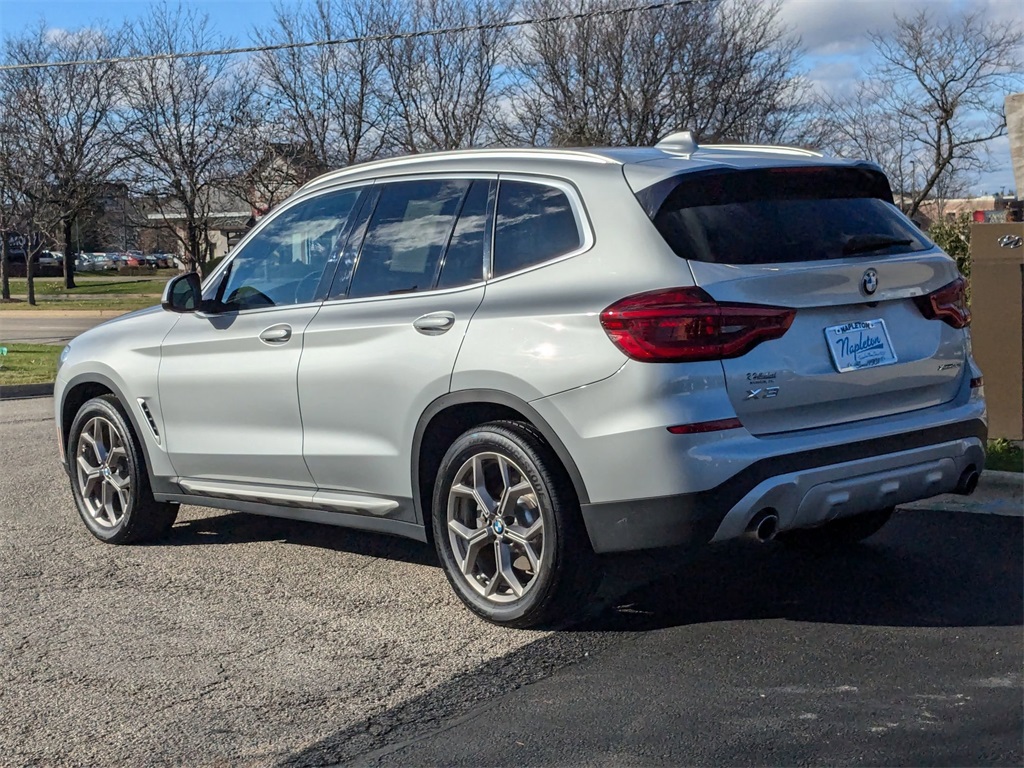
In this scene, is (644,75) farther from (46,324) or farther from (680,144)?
(680,144)

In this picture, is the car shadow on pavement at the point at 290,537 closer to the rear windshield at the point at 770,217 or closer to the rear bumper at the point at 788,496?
the rear bumper at the point at 788,496

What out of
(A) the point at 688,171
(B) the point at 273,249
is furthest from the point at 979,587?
(B) the point at 273,249

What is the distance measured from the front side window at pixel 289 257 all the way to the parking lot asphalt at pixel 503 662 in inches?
51.4

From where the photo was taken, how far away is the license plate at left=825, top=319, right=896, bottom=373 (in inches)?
172

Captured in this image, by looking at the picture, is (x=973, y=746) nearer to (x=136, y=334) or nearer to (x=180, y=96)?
(x=136, y=334)

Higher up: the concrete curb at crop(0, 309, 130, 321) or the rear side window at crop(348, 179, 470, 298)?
the rear side window at crop(348, 179, 470, 298)

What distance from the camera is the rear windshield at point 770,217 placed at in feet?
14.3

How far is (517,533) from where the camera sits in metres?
4.61

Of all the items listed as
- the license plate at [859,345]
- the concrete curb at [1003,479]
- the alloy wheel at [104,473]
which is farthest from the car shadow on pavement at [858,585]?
the alloy wheel at [104,473]

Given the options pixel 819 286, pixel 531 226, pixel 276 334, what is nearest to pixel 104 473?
pixel 276 334

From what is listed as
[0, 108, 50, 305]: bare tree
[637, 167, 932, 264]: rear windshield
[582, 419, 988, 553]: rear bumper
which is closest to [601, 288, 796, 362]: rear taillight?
[637, 167, 932, 264]: rear windshield

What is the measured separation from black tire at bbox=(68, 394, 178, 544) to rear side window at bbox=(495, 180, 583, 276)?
257 cm

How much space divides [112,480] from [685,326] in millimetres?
3631

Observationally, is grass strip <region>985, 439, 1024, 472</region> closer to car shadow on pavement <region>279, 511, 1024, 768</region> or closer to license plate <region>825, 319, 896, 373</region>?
car shadow on pavement <region>279, 511, 1024, 768</region>
